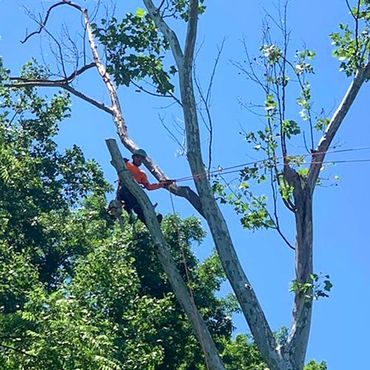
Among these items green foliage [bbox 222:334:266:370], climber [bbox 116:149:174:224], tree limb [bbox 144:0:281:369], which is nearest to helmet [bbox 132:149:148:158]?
climber [bbox 116:149:174:224]

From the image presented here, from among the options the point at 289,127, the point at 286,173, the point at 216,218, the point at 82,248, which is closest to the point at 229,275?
the point at 216,218

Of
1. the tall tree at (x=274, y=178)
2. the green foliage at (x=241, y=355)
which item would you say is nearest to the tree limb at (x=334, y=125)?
the tall tree at (x=274, y=178)

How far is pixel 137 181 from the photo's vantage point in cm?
879

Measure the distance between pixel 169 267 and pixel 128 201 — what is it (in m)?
1.29

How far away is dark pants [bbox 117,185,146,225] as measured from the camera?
28.5ft

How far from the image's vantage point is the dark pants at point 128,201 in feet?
28.5

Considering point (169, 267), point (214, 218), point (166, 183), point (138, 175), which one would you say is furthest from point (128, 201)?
point (214, 218)

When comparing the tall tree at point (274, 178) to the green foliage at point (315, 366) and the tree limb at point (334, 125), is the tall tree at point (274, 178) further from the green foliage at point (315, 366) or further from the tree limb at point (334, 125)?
the green foliage at point (315, 366)

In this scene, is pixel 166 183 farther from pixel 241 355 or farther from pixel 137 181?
pixel 241 355

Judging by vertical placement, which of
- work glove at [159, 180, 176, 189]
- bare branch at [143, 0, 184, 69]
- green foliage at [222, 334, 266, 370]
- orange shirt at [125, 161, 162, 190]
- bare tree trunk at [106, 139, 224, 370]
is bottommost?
bare tree trunk at [106, 139, 224, 370]

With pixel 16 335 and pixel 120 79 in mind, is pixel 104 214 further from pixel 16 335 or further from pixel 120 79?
pixel 16 335

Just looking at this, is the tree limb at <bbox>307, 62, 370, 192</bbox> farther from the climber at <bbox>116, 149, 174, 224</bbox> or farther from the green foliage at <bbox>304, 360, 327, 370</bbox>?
the green foliage at <bbox>304, 360, 327, 370</bbox>

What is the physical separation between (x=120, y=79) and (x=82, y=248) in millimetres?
5865

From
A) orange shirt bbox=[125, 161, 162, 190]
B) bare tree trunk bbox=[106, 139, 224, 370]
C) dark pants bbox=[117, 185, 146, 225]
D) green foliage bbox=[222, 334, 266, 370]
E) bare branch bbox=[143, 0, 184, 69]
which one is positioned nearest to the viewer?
bare tree trunk bbox=[106, 139, 224, 370]
